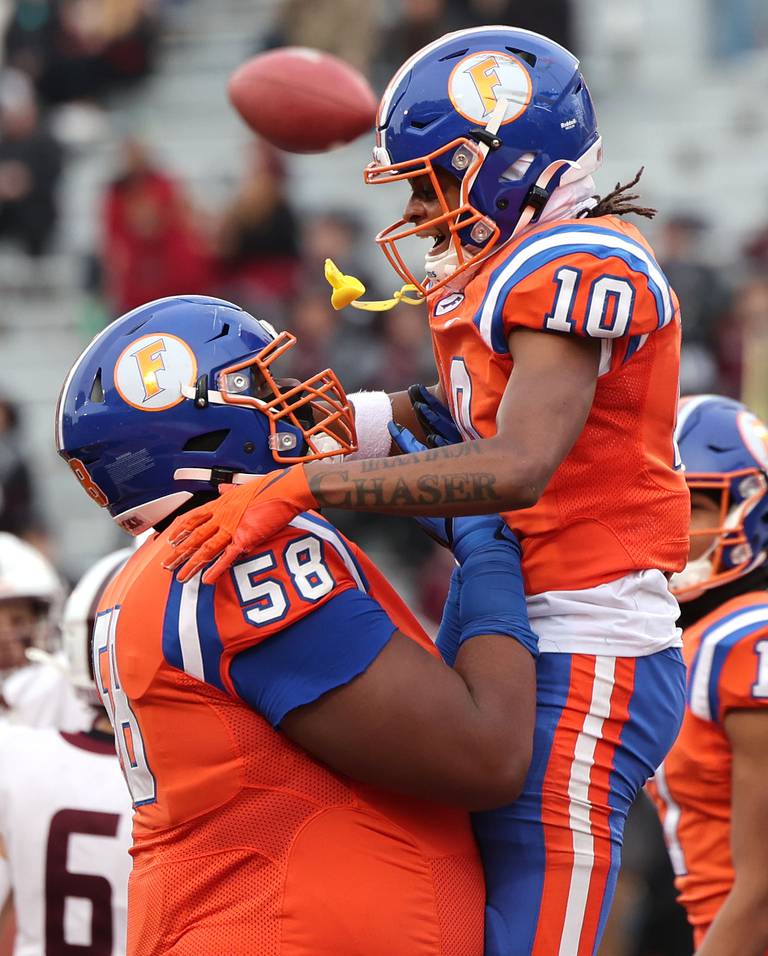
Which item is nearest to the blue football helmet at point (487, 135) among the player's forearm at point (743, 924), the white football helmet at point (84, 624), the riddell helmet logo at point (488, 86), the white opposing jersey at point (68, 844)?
the riddell helmet logo at point (488, 86)

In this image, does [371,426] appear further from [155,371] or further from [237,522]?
[237,522]

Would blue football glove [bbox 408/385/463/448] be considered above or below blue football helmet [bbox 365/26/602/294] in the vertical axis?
below

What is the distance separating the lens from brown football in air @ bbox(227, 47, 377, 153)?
3957 mm

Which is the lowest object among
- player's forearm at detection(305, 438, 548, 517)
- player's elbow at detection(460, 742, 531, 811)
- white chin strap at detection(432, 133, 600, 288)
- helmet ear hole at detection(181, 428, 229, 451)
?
player's elbow at detection(460, 742, 531, 811)

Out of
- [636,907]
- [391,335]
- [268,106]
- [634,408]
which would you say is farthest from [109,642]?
[391,335]

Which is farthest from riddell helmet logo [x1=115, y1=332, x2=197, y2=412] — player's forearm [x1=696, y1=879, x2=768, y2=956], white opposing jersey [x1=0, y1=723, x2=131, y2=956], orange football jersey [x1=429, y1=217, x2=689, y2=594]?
player's forearm [x1=696, y1=879, x2=768, y2=956]

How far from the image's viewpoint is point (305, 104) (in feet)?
13.0

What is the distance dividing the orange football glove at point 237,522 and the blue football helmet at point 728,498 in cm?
153

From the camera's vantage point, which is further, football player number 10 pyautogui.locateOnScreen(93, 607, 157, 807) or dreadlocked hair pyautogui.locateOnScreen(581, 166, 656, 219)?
dreadlocked hair pyautogui.locateOnScreen(581, 166, 656, 219)

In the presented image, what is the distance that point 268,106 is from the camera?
4.01 metres

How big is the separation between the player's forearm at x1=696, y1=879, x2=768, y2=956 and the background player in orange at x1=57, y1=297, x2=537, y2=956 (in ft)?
2.86

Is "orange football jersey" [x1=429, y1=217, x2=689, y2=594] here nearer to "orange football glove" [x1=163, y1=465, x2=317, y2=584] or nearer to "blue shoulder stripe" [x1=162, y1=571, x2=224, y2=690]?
"orange football glove" [x1=163, y1=465, x2=317, y2=584]

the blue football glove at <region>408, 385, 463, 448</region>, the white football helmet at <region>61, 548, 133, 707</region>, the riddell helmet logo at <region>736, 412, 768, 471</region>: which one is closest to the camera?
the blue football glove at <region>408, 385, 463, 448</region>

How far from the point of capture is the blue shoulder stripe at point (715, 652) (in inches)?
146
